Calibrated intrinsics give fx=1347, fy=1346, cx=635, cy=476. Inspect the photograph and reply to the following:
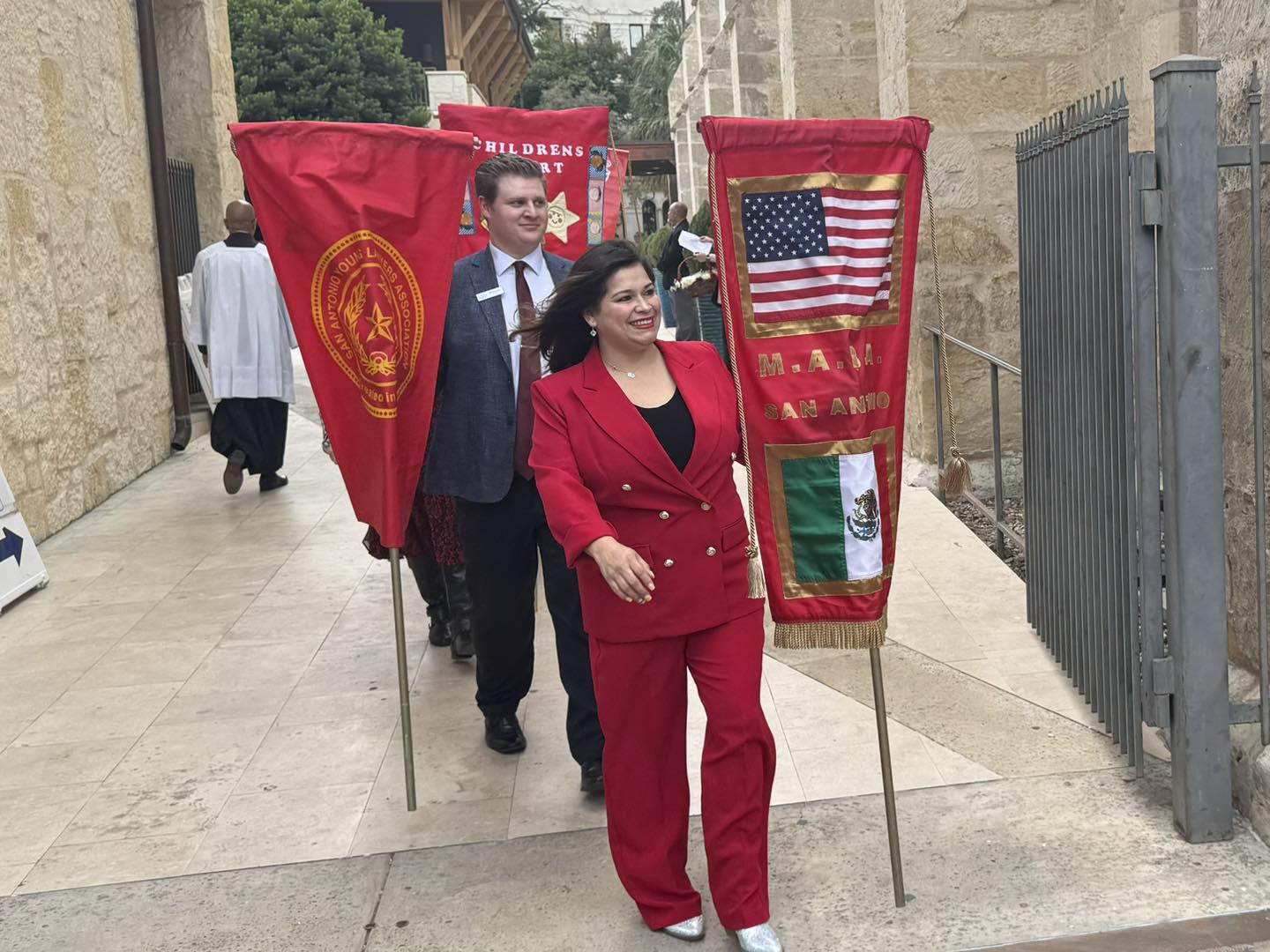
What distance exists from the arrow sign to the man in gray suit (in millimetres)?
3633

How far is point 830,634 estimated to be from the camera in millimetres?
3488

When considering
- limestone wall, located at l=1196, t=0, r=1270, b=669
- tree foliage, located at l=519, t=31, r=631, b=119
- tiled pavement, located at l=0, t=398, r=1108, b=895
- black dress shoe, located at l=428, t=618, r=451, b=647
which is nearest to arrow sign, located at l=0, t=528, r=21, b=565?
tiled pavement, located at l=0, t=398, r=1108, b=895

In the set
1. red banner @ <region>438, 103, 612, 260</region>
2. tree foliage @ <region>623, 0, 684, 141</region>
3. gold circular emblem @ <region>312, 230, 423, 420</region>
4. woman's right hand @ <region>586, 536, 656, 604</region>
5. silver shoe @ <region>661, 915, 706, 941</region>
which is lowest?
silver shoe @ <region>661, 915, 706, 941</region>

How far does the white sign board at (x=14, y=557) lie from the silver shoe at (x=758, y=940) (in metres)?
4.91

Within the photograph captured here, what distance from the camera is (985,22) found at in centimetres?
793

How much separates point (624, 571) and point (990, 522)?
4953 mm

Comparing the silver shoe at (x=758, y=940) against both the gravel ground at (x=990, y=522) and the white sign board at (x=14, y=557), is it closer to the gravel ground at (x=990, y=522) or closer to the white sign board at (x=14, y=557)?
the gravel ground at (x=990, y=522)

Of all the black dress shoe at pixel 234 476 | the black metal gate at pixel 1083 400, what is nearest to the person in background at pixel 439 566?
the black metal gate at pixel 1083 400

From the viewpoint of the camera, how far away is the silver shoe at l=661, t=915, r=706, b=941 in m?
3.33

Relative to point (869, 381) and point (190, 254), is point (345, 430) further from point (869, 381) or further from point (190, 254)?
point (190, 254)

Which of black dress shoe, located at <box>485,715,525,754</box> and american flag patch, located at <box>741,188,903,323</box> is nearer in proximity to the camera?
american flag patch, located at <box>741,188,903,323</box>

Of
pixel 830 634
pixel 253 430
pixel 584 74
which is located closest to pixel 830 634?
pixel 830 634

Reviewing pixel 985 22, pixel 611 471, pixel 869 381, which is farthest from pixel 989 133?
pixel 611 471

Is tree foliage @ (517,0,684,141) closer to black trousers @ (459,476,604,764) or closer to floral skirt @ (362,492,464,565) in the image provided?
floral skirt @ (362,492,464,565)
